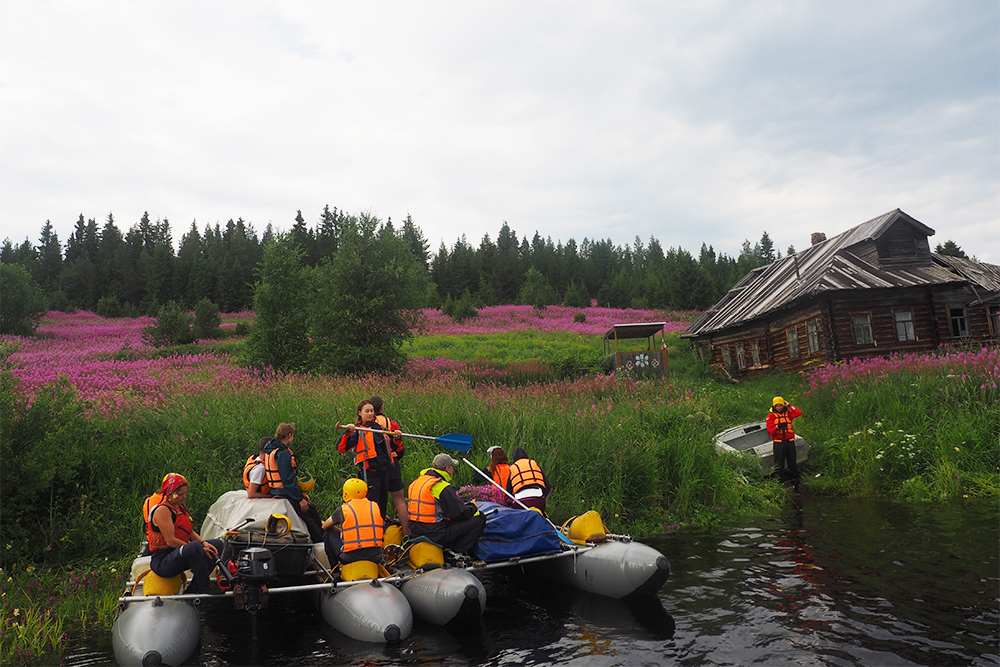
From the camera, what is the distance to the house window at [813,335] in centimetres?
2423

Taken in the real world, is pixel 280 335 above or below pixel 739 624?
above

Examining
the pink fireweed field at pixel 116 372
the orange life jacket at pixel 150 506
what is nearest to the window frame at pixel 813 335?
the pink fireweed field at pixel 116 372

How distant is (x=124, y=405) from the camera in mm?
12305

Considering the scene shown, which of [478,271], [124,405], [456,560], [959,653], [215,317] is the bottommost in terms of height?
[959,653]

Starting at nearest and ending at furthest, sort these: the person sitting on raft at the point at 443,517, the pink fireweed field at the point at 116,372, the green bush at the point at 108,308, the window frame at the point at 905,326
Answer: the person sitting on raft at the point at 443,517 → the pink fireweed field at the point at 116,372 → the window frame at the point at 905,326 → the green bush at the point at 108,308

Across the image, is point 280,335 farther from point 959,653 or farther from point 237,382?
point 959,653

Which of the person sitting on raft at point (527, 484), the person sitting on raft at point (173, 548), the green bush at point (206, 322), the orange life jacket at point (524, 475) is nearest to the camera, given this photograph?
the person sitting on raft at point (173, 548)

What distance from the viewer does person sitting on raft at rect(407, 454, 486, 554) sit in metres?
7.76

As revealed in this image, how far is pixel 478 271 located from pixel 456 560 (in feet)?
223

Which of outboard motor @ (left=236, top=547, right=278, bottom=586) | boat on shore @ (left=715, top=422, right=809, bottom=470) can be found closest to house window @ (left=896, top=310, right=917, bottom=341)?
boat on shore @ (left=715, top=422, right=809, bottom=470)

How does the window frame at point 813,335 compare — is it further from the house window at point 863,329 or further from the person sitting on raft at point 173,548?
the person sitting on raft at point 173,548

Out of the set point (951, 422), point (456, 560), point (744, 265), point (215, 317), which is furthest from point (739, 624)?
point (744, 265)

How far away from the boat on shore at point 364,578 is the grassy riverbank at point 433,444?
1336mm

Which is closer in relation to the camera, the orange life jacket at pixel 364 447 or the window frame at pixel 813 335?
the orange life jacket at pixel 364 447
